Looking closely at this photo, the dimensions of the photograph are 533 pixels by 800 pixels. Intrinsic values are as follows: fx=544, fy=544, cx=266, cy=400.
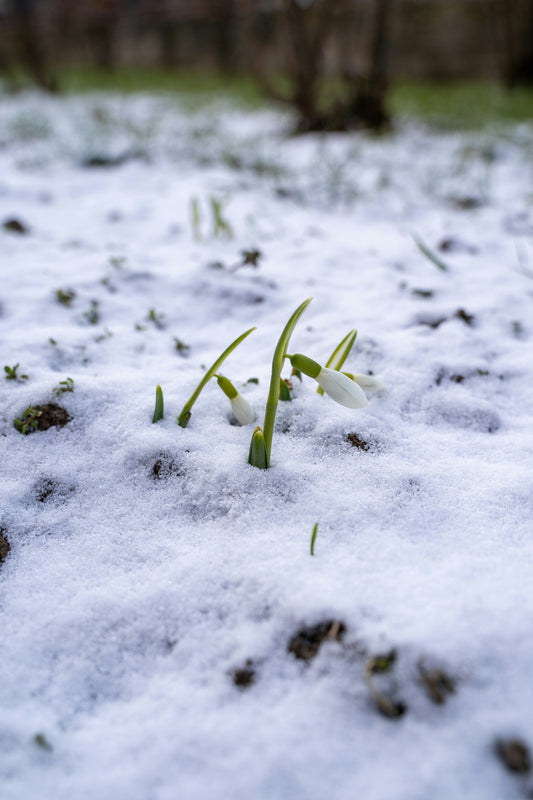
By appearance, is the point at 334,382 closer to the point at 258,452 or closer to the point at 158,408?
the point at 258,452

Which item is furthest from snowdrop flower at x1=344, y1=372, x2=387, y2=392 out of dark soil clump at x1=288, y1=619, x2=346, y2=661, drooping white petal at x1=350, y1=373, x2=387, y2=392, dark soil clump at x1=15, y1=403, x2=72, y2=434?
dark soil clump at x1=15, y1=403, x2=72, y2=434

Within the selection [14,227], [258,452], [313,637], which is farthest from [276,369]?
[14,227]

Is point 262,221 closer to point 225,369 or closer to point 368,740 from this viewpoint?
point 225,369

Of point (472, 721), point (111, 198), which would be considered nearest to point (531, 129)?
point (111, 198)

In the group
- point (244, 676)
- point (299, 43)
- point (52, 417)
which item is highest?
point (299, 43)

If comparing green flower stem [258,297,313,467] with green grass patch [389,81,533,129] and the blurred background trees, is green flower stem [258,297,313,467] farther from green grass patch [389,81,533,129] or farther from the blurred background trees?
green grass patch [389,81,533,129]

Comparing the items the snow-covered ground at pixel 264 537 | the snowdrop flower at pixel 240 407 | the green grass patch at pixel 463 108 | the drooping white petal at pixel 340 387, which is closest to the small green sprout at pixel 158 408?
the snow-covered ground at pixel 264 537

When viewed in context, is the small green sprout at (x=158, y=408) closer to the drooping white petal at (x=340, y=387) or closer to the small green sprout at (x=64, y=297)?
the drooping white petal at (x=340, y=387)
